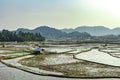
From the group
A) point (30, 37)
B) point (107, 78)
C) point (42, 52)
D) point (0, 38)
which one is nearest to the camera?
point (107, 78)

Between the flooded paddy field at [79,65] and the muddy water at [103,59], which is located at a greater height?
the flooded paddy field at [79,65]

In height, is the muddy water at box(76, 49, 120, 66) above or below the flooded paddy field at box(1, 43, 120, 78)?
below

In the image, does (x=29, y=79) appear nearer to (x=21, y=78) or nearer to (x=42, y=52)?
(x=21, y=78)

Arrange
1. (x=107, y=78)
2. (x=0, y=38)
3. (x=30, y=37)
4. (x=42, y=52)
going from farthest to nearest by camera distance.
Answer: (x=30, y=37)
(x=0, y=38)
(x=42, y=52)
(x=107, y=78)

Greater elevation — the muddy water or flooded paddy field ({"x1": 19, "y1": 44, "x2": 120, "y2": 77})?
flooded paddy field ({"x1": 19, "y1": 44, "x2": 120, "y2": 77})

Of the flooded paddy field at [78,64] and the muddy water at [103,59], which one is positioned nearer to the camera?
the flooded paddy field at [78,64]

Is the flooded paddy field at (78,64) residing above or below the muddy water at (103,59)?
above

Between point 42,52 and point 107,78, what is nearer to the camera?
point 107,78

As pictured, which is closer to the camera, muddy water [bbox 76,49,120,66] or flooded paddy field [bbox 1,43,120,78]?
flooded paddy field [bbox 1,43,120,78]

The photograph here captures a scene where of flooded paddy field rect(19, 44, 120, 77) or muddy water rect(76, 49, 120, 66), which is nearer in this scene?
flooded paddy field rect(19, 44, 120, 77)

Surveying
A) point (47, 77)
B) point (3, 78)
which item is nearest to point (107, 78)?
point (47, 77)
